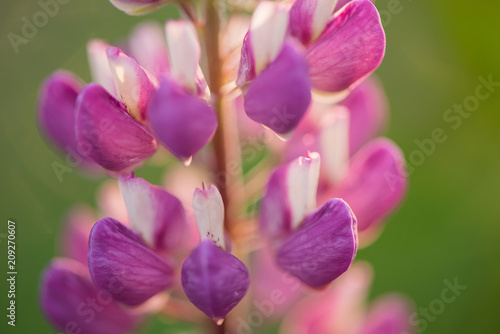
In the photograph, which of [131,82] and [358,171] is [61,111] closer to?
[131,82]

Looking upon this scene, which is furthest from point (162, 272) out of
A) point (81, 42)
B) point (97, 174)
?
point (81, 42)

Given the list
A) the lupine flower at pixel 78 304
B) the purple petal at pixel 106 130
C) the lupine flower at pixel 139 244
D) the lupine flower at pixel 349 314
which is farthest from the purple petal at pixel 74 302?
the lupine flower at pixel 349 314

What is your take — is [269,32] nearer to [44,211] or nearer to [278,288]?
[278,288]

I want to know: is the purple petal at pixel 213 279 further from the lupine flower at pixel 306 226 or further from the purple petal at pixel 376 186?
the purple petal at pixel 376 186

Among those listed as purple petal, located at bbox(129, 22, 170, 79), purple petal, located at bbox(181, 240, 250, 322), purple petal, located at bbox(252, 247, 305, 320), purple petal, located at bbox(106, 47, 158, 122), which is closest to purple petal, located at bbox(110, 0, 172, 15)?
purple petal, located at bbox(106, 47, 158, 122)

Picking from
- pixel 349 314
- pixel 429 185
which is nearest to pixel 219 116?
pixel 349 314

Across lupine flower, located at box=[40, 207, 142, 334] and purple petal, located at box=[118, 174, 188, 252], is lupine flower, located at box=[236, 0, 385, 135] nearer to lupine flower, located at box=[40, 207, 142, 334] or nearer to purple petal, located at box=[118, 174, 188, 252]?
purple petal, located at box=[118, 174, 188, 252]
